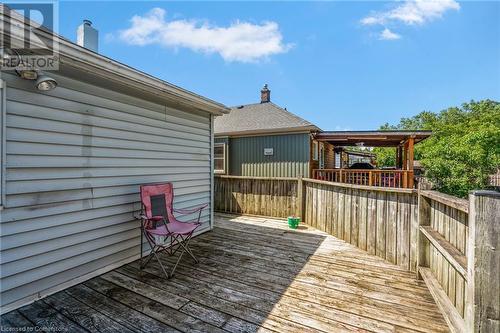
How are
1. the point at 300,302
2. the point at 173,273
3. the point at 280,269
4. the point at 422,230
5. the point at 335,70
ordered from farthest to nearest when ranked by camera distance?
1. the point at 335,70
2. the point at 280,269
3. the point at 173,273
4. the point at 422,230
5. the point at 300,302

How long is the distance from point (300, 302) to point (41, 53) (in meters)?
3.54

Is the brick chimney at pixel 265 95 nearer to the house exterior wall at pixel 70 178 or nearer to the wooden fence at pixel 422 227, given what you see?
the wooden fence at pixel 422 227

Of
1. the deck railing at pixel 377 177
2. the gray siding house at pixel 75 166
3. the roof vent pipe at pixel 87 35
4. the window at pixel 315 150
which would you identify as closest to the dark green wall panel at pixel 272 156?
the deck railing at pixel 377 177

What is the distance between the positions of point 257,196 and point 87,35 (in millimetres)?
5141

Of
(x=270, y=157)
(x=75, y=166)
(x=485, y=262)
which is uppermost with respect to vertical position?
(x=270, y=157)

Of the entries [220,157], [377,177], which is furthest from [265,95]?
[377,177]

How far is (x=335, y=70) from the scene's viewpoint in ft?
48.9

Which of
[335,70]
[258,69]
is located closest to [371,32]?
[335,70]

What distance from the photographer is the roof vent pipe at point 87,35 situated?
12.8ft

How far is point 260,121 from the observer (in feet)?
30.4

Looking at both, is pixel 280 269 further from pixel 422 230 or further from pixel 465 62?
pixel 465 62

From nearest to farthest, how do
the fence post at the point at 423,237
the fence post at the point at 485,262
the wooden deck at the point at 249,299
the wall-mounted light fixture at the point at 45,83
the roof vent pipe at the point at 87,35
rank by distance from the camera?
1. the fence post at the point at 485,262
2. the wooden deck at the point at 249,299
3. the wall-mounted light fixture at the point at 45,83
4. the fence post at the point at 423,237
5. the roof vent pipe at the point at 87,35

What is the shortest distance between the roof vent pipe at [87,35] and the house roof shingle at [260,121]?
5.38 meters

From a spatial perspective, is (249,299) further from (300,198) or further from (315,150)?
(315,150)
